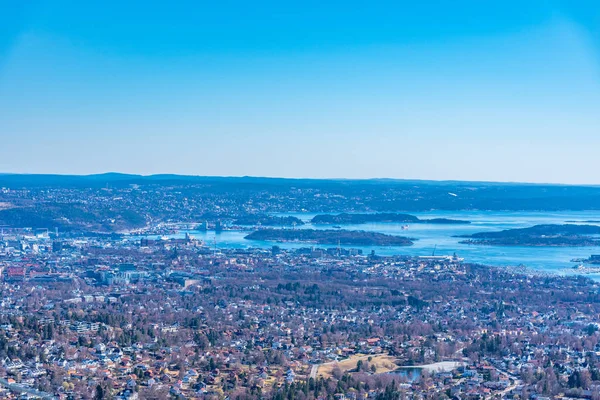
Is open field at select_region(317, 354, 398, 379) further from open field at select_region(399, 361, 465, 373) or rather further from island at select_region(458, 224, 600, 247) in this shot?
island at select_region(458, 224, 600, 247)

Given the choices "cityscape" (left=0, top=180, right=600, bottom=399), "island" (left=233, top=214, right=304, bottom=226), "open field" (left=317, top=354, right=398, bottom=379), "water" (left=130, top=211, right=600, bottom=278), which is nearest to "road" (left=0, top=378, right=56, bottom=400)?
"cityscape" (left=0, top=180, right=600, bottom=399)

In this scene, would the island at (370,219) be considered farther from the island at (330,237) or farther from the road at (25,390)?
the road at (25,390)

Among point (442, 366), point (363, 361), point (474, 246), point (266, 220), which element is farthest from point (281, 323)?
point (266, 220)

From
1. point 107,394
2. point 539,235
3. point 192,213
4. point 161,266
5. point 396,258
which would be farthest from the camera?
point 192,213

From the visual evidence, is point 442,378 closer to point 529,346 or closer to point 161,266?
point 529,346

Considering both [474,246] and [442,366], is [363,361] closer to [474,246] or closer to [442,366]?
[442,366]

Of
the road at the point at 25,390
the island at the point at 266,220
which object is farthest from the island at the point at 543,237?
the road at the point at 25,390

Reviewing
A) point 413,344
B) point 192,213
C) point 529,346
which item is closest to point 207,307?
point 413,344
